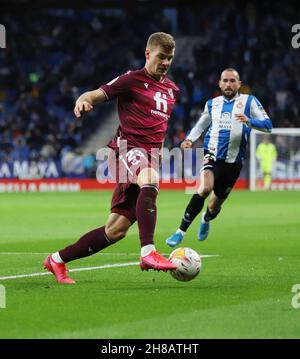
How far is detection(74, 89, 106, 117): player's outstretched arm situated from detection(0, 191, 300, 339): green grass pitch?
1614 millimetres

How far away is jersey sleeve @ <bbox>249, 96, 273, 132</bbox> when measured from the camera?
12766 mm

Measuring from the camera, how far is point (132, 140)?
924 cm

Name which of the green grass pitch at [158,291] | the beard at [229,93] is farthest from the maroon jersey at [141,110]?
the beard at [229,93]

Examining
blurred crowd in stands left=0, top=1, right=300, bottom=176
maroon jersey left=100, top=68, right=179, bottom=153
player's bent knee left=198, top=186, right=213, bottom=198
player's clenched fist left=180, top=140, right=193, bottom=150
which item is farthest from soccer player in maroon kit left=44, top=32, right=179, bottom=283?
→ blurred crowd in stands left=0, top=1, right=300, bottom=176

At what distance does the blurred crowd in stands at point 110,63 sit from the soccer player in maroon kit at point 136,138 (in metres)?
24.9

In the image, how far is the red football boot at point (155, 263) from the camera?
8570 millimetres

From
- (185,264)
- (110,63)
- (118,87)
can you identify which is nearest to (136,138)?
(118,87)

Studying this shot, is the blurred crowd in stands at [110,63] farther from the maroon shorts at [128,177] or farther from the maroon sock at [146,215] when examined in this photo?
the maroon sock at [146,215]

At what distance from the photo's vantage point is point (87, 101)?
8594 millimetres

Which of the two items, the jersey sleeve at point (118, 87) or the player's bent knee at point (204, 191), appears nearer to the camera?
the jersey sleeve at point (118, 87)

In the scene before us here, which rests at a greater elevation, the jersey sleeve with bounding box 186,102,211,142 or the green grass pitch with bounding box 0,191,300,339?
the jersey sleeve with bounding box 186,102,211,142

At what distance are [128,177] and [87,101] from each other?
941mm

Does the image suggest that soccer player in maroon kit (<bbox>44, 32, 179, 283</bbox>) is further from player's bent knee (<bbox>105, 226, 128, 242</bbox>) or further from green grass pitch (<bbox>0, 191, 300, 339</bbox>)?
green grass pitch (<bbox>0, 191, 300, 339</bbox>)
